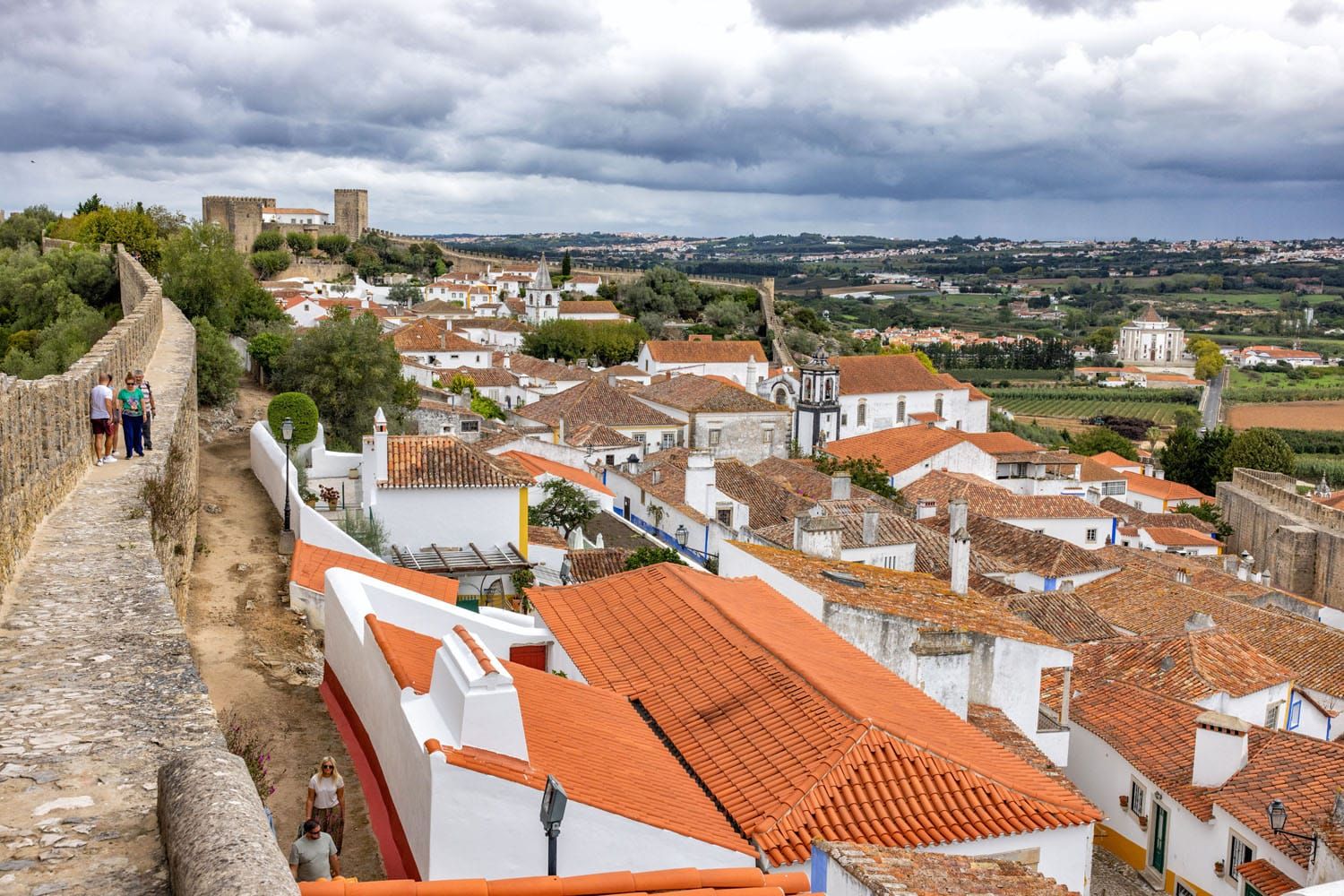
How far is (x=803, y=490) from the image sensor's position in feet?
98.0

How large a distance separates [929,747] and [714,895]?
12.1 feet

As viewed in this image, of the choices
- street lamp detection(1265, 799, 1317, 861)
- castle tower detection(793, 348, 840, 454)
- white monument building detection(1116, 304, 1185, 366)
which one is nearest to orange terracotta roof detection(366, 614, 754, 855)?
street lamp detection(1265, 799, 1317, 861)

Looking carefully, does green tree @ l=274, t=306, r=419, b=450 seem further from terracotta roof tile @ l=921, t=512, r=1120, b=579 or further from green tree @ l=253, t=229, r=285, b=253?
green tree @ l=253, t=229, r=285, b=253

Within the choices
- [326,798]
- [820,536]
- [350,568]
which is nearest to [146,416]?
[350,568]

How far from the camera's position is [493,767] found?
5.51 m

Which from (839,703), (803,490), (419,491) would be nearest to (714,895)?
(839,703)

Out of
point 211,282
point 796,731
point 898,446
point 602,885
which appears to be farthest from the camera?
point 898,446

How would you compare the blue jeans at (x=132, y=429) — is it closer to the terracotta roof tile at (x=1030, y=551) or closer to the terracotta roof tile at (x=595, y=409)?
the terracotta roof tile at (x=1030, y=551)

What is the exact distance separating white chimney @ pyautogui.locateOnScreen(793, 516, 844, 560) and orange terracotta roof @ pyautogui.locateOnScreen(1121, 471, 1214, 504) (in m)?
31.2

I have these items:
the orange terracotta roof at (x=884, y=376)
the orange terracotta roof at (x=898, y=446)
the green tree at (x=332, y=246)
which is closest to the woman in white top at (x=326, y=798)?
the orange terracotta roof at (x=898, y=446)

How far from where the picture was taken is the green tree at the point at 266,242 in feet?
241

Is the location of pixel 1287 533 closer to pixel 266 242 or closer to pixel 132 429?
pixel 132 429

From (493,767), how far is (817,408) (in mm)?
39536

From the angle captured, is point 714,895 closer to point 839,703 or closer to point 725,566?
point 839,703
